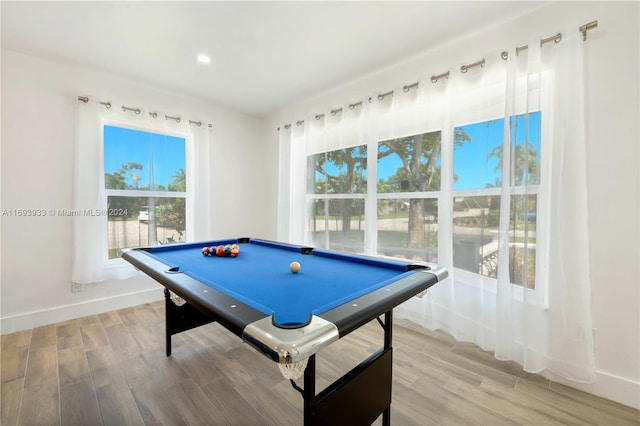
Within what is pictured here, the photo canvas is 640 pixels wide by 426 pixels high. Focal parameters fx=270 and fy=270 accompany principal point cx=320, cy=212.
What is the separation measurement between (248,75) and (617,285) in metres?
3.31

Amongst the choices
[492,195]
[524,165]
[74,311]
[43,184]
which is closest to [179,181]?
[43,184]

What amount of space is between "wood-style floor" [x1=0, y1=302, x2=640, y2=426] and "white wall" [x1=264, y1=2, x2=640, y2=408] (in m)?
0.28

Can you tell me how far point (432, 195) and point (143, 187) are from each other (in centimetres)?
305

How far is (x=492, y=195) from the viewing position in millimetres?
2006

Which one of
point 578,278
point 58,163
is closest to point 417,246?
point 578,278

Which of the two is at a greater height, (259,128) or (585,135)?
(259,128)

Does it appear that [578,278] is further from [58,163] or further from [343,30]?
[58,163]

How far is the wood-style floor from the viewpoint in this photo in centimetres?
145

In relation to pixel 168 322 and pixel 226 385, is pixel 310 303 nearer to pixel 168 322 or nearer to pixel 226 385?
pixel 226 385

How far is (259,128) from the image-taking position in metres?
4.14

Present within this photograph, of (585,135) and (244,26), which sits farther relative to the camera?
(244,26)

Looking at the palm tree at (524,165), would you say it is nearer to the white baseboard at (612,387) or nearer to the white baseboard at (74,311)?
the white baseboard at (612,387)

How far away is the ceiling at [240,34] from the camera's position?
183cm

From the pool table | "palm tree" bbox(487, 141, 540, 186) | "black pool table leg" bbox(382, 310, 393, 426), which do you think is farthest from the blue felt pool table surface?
"palm tree" bbox(487, 141, 540, 186)
